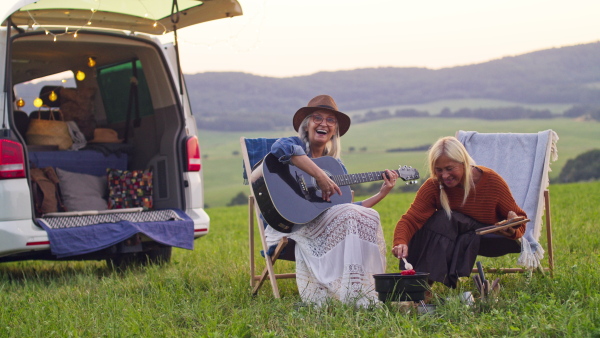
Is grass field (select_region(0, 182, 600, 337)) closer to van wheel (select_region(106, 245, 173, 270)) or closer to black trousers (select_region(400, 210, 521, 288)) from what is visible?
black trousers (select_region(400, 210, 521, 288))

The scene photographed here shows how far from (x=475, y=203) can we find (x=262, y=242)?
129 cm

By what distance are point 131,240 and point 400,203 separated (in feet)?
36.0

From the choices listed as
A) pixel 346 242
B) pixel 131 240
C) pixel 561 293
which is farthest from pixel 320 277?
pixel 131 240

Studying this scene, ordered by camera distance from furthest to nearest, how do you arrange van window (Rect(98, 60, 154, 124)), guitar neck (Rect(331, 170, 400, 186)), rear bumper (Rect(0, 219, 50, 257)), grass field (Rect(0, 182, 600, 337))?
van window (Rect(98, 60, 154, 124)) → rear bumper (Rect(0, 219, 50, 257)) → guitar neck (Rect(331, 170, 400, 186)) → grass field (Rect(0, 182, 600, 337))

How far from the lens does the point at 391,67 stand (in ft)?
281

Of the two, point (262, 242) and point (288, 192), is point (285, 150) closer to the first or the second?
point (288, 192)

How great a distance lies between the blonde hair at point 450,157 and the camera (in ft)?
14.3

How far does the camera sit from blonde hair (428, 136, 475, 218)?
4.35 m

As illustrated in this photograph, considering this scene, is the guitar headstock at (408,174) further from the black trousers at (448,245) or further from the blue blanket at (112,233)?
the blue blanket at (112,233)

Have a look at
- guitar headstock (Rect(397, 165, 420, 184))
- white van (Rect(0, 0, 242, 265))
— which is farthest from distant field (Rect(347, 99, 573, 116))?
guitar headstock (Rect(397, 165, 420, 184))

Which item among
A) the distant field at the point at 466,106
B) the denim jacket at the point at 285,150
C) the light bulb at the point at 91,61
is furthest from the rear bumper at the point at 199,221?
the distant field at the point at 466,106

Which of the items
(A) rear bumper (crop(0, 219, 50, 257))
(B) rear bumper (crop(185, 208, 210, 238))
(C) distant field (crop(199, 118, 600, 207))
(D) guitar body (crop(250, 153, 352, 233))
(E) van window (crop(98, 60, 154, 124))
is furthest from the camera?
(C) distant field (crop(199, 118, 600, 207))

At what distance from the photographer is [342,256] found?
4.38m

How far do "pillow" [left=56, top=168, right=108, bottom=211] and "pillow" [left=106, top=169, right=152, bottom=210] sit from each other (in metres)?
0.10
